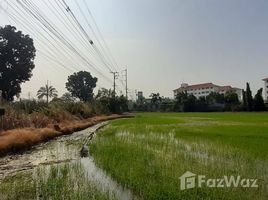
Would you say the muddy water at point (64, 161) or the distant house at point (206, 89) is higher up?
the distant house at point (206, 89)

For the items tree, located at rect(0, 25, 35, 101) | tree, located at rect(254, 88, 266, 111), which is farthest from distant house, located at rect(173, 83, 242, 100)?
tree, located at rect(0, 25, 35, 101)

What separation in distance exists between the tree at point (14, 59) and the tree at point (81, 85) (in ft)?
146

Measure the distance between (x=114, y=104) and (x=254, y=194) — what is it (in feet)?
246

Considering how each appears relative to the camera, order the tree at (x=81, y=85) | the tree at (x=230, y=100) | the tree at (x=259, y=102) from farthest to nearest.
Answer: the tree at (x=81, y=85) < the tree at (x=230, y=100) < the tree at (x=259, y=102)

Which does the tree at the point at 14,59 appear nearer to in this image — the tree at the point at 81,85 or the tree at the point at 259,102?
the tree at the point at 81,85

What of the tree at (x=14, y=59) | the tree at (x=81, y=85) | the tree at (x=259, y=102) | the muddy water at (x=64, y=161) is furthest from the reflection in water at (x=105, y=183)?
the tree at (x=81, y=85)

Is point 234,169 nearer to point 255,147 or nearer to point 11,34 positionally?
point 255,147

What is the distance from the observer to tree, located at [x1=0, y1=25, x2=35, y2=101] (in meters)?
54.3

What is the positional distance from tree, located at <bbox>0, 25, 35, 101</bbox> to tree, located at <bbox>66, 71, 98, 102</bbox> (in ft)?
146

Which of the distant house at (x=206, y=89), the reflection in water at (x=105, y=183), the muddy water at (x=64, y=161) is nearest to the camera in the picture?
the reflection in water at (x=105, y=183)

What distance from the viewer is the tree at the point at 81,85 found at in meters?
104

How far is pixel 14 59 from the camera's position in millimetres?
56125

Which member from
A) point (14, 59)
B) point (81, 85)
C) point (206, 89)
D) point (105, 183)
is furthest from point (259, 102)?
point (105, 183)

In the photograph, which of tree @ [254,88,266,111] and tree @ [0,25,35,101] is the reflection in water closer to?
tree @ [0,25,35,101]
